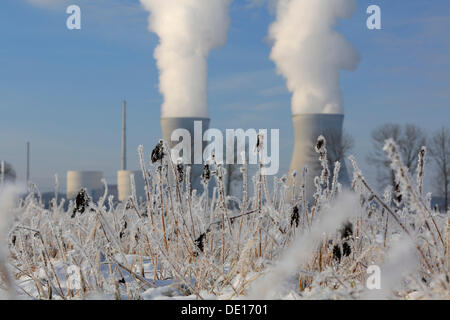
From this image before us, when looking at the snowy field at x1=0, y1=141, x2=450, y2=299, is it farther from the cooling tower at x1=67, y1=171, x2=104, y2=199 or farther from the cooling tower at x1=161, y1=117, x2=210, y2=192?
the cooling tower at x1=67, y1=171, x2=104, y2=199

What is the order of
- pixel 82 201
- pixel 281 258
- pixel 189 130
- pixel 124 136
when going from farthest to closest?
1. pixel 124 136
2. pixel 189 130
3. pixel 82 201
4. pixel 281 258

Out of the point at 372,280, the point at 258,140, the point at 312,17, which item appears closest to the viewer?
the point at 372,280

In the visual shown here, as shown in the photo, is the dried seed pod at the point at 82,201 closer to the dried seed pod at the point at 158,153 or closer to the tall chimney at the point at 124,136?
the dried seed pod at the point at 158,153

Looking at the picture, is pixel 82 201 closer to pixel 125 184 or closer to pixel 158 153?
pixel 158 153

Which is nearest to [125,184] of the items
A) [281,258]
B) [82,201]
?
[82,201]

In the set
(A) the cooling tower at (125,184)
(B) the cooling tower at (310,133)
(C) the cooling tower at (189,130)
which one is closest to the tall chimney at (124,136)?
(A) the cooling tower at (125,184)

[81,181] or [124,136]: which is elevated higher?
[124,136]

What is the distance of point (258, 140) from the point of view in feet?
4.51
